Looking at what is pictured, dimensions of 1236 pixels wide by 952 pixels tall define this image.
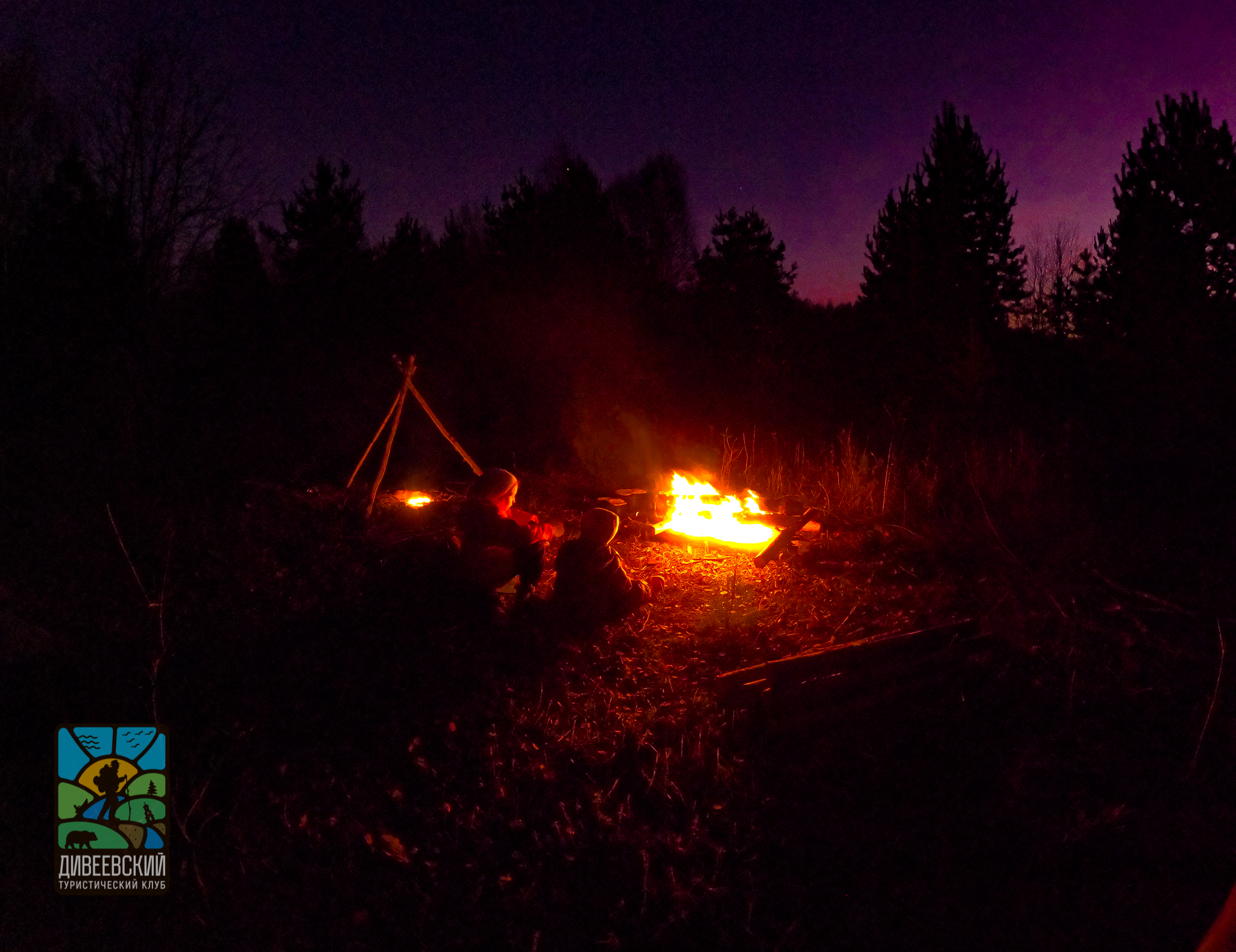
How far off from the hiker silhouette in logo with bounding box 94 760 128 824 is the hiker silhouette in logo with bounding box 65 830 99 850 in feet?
0.22

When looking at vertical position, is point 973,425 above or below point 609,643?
above

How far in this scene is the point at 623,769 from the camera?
11.5 feet

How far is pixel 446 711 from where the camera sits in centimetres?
382

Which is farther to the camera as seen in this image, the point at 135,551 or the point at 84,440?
the point at 84,440

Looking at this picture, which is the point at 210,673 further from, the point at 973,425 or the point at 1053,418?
the point at 1053,418

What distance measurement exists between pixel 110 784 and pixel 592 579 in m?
2.81

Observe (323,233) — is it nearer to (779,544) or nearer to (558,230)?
(558,230)

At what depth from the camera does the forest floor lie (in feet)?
8.87

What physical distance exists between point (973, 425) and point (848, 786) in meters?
12.2

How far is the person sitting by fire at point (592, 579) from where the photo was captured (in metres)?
4.95

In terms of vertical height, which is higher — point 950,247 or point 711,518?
point 950,247

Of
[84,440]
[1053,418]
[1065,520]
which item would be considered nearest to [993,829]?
[1065,520]

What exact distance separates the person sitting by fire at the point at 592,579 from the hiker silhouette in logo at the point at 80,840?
2.70 m

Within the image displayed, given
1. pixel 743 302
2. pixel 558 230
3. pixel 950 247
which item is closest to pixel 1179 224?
pixel 950 247
